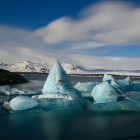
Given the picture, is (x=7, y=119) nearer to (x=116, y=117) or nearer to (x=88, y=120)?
(x=88, y=120)

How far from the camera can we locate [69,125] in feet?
30.1

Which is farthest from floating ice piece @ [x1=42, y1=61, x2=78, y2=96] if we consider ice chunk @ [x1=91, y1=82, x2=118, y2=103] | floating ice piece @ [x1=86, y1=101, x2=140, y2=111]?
floating ice piece @ [x1=86, y1=101, x2=140, y2=111]

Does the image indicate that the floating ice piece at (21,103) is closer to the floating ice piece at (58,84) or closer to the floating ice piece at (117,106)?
the floating ice piece at (58,84)

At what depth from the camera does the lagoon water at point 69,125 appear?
25.6 ft

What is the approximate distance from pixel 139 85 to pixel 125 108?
1274cm

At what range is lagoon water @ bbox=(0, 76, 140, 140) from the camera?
307 inches

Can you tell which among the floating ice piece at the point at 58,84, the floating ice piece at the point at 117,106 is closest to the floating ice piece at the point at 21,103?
the floating ice piece at the point at 58,84

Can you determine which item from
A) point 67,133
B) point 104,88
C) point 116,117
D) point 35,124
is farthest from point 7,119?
point 104,88

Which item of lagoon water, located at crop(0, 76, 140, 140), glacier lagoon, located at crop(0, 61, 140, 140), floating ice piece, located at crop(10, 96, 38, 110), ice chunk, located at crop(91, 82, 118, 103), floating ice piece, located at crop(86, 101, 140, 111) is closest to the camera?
lagoon water, located at crop(0, 76, 140, 140)

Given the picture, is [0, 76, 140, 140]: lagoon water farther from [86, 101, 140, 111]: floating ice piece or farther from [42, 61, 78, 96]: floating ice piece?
[42, 61, 78, 96]: floating ice piece

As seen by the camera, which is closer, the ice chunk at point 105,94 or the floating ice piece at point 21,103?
the floating ice piece at point 21,103

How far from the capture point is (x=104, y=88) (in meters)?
13.4

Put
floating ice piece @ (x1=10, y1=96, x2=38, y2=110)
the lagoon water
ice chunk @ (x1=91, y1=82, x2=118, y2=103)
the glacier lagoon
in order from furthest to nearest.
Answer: ice chunk @ (x1=91, y1=82, x2=118, y2=103), floating ice piece @ (x1=10, y1=96, x2=38, y2=110), the glacier lagoon, the lagoon water

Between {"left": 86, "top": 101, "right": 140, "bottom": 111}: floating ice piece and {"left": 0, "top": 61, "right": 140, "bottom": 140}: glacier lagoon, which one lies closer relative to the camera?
{"left": 0, "top": 61, "right": 140, "bottom": 140}: glacier lagoon
